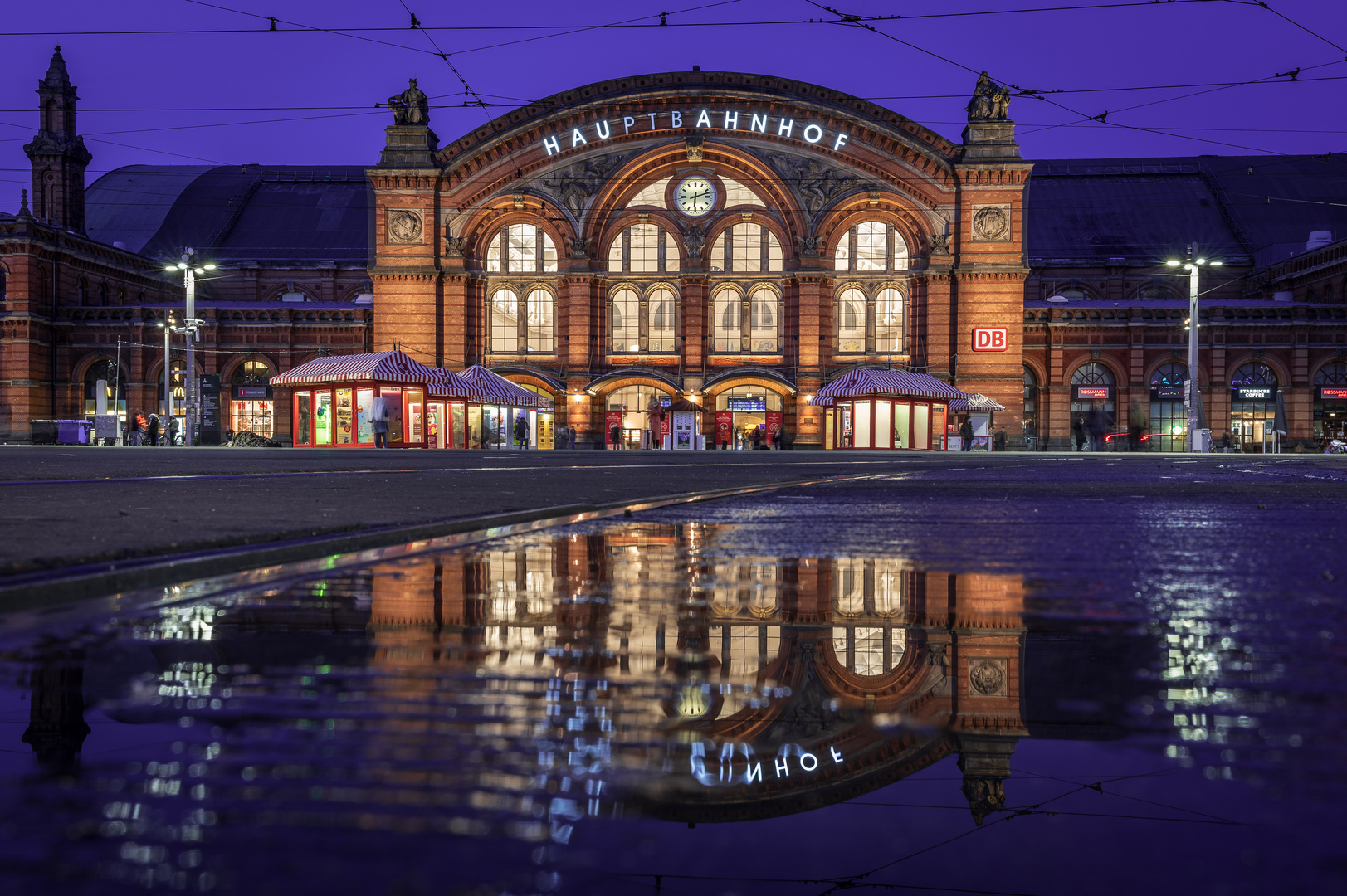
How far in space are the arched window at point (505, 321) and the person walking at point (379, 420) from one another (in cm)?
992

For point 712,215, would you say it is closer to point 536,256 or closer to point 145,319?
point 536,256

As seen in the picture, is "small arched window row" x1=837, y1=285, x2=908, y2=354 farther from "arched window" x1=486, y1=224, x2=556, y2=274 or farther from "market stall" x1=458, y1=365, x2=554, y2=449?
"market stall" x1=458, y1=365, x2=554, y2=449

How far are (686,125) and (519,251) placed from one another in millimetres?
9643

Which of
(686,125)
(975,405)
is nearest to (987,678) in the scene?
(975,405)

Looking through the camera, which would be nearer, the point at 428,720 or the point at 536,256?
the point at 428,720

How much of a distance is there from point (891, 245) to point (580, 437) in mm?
16784

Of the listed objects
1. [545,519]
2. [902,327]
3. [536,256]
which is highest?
[536,256]

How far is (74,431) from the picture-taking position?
4803cm

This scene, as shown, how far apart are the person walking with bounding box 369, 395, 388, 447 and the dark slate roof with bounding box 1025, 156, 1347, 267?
3656cm

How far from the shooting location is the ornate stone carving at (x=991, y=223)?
44.1 meters

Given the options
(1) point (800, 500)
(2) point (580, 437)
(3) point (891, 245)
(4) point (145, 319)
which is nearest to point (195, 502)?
(1) point (800, 500)

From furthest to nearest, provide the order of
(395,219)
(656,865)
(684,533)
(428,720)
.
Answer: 1. (395,219)
2. (684,533)
3. (428,720)
4. (656,865)

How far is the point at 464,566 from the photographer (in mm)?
4734

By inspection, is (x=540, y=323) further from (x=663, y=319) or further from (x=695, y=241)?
(x=695, y=241)
